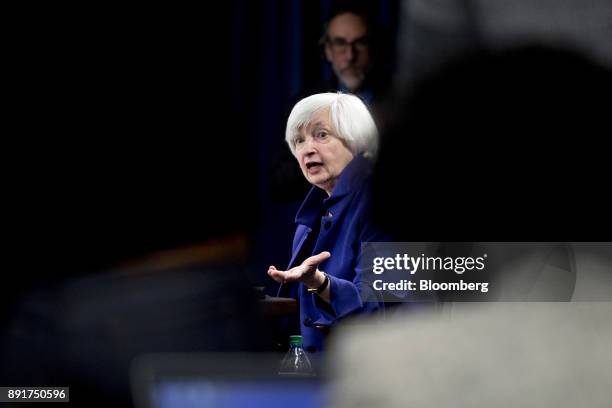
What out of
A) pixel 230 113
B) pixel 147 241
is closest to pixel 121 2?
pixel 230 113

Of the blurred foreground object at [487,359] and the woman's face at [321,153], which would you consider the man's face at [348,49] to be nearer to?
the woman's face at [321,153]

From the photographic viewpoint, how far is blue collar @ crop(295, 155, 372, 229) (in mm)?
2855

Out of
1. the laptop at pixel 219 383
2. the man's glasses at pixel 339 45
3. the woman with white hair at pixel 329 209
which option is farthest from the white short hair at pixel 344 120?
the laptop at pixel 219 383

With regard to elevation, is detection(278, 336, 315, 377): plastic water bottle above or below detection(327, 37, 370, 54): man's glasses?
below

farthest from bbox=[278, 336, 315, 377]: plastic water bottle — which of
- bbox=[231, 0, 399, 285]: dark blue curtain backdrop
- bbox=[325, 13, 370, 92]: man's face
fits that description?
bbox=[325, 13, 370, 92]: man's face

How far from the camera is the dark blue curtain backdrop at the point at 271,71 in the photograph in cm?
288

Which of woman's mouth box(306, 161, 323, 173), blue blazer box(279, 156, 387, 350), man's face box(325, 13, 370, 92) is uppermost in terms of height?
man's face box(325, 13, 370, 92)

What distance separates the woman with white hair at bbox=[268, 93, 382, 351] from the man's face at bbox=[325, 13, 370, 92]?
60 millimetres

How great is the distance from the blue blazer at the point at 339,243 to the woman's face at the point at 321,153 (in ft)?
0.07

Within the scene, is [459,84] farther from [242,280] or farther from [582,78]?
[242,280]

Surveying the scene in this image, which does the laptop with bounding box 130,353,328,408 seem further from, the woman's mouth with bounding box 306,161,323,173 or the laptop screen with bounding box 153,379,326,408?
the woman's mouth with bounding box 306,161,323,173

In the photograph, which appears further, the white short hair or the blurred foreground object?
the white short hair

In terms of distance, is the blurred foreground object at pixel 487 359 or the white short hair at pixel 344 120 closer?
the blurred foreground object at pixel 487 359

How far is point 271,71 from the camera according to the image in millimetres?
2889
